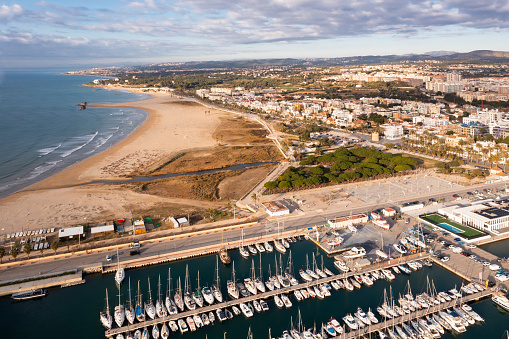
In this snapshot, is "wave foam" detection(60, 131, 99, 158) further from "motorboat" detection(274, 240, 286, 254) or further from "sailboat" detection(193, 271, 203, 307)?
"sailboat" detection(193, 271, 203, 307)

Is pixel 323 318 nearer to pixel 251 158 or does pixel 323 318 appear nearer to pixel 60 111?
pixel 251 158

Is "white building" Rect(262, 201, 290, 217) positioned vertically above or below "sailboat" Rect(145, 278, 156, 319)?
above

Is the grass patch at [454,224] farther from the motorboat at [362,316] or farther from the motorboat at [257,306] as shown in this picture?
the motorboat at [257,306]

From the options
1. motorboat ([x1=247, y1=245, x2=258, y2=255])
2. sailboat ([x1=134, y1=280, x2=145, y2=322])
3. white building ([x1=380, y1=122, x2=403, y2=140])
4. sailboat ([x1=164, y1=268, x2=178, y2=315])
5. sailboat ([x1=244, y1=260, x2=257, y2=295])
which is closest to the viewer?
sailboat ([x1=134, y1=280, x2=145, y2=322])

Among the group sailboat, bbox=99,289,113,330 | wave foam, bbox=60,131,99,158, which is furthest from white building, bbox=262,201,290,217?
wave foam, bbox=60,131,99,158

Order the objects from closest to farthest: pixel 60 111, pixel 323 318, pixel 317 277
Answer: pixel 323 318 → pixel 317 277 → pixel 60 111

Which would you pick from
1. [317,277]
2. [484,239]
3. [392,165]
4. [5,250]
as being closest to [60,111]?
[5,250]
